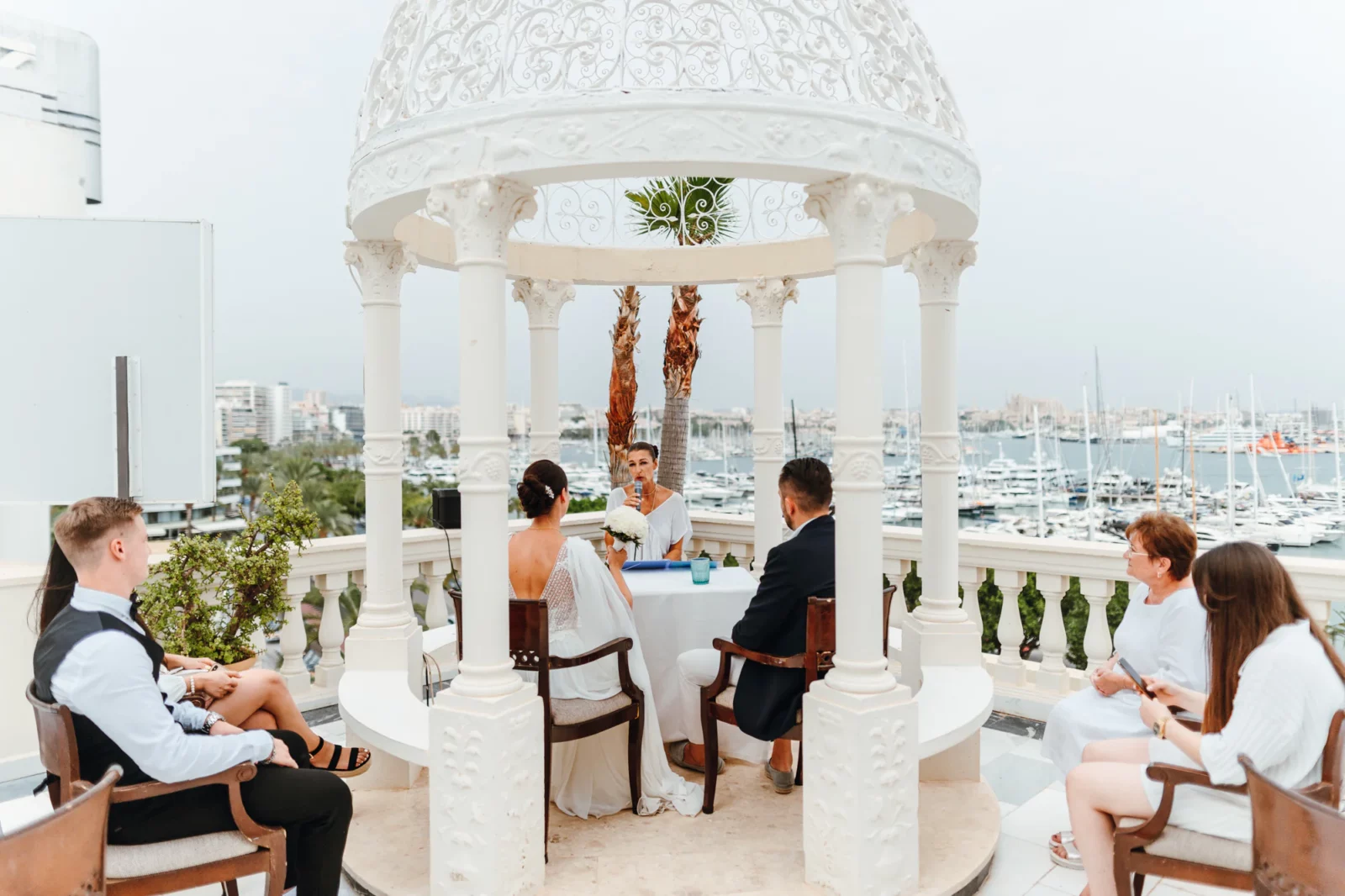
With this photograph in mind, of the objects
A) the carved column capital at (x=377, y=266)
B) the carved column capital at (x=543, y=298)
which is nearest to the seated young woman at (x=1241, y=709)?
the carved column capital at (x=377, y=266)

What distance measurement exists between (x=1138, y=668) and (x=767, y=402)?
278cm

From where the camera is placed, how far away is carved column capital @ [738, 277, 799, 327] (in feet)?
16.8

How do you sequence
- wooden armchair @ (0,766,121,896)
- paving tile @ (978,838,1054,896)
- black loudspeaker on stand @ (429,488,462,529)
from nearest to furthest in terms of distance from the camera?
wooden armchair @ (0,766,121,896), paving tile @ (978,838,1054,896), black loudspeaker on stand @ (429,488,462,529)

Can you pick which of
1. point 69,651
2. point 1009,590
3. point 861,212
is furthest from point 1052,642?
point 69,651

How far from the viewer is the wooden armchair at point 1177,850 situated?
7.00 feet

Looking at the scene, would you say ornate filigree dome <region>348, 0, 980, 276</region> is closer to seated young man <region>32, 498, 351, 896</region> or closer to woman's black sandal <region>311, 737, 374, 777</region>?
seated young man <region>32, 498, 351, 896</region>

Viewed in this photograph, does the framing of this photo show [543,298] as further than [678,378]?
No

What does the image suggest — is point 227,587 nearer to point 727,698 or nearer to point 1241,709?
point 727,698

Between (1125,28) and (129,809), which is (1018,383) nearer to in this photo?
(1125,28)

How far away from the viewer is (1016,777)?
3.93 metres

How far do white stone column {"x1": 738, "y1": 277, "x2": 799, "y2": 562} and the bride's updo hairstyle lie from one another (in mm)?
2089

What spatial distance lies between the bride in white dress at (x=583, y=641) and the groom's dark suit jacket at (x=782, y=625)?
457 mm

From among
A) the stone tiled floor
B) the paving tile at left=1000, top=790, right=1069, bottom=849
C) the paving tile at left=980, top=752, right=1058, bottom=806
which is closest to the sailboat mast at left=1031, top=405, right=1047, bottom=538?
the stone tiled floor

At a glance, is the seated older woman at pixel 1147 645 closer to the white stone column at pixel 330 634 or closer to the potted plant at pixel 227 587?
the potted plant at pixel 227 587
